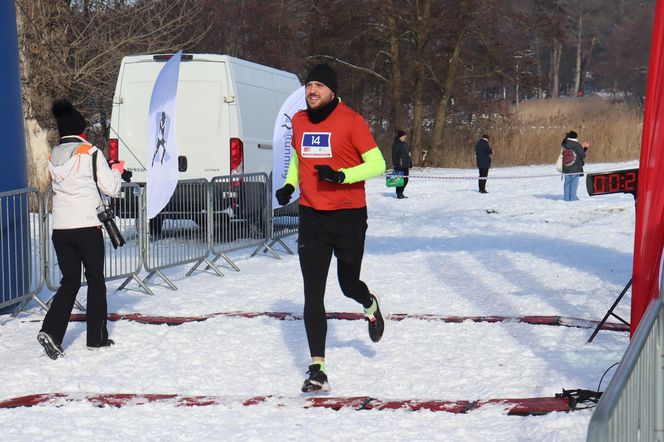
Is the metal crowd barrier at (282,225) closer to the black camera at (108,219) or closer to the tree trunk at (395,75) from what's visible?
the black camera at (108,219)

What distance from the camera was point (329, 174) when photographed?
6.23 m

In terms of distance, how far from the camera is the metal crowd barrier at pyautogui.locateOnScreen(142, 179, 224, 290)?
37.5 ft

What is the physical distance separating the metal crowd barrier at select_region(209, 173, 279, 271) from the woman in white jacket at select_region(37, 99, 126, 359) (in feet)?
13.9

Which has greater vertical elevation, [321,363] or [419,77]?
[419,77]

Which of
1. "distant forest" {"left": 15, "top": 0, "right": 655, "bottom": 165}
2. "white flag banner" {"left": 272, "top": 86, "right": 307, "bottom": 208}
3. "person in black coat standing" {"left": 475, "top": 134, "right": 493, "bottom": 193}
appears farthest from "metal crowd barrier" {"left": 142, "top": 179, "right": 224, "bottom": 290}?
"distant forest" {"left": 15, "top": 0, "right": 655, "bottom": 165}

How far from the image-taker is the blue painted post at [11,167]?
889cm

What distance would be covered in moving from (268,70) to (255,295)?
658cm

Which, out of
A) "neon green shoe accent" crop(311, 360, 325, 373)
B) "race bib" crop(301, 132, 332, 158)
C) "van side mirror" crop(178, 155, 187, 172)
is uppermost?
"race bib" crop(301, 132, 332, 158)

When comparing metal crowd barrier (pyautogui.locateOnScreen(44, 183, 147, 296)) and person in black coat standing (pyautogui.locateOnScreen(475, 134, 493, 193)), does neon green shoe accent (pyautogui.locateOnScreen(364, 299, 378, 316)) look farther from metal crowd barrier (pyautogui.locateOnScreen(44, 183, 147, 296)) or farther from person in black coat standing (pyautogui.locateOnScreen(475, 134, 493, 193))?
person in black coat standing (pyautogui.locateOnScreen(475, 134, 493, 193))

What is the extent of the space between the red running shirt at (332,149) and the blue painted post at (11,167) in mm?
3483

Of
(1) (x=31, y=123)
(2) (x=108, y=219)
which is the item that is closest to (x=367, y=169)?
(2) (x=108, y=219)

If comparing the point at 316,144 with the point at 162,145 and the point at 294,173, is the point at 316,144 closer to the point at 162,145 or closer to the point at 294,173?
the point at 294,173

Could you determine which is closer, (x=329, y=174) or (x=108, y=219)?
(x=329, y=174)

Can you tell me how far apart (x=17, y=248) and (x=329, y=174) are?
3.96 m
